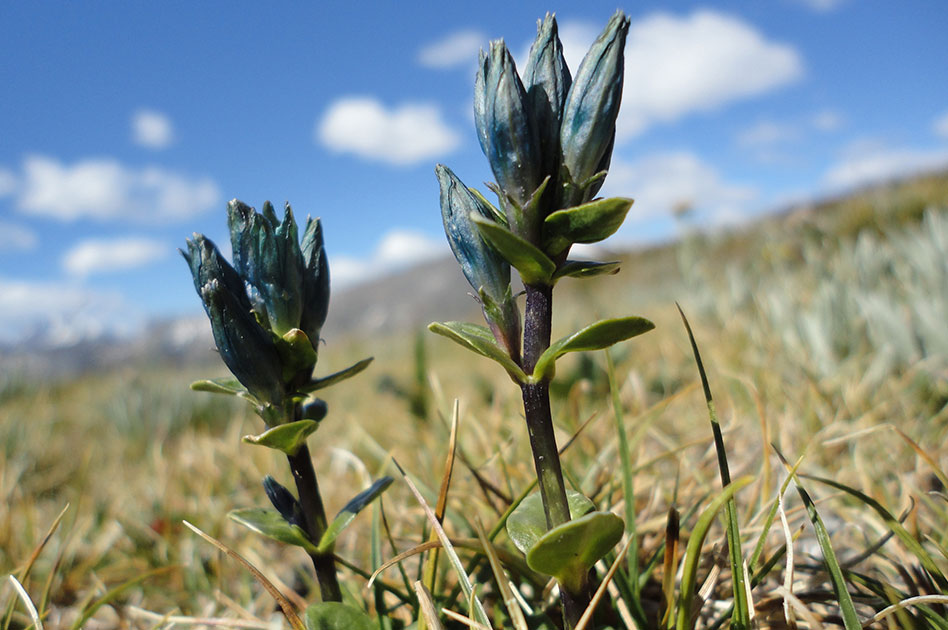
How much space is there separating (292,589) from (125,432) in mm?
3672

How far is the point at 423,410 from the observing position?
11.2ft

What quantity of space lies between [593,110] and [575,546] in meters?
0.61

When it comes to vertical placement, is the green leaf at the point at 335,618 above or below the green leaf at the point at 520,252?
below

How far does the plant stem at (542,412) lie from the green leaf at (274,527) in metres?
0.42

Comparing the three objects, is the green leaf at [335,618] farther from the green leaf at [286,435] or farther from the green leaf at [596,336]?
the green leaf at [596,336]

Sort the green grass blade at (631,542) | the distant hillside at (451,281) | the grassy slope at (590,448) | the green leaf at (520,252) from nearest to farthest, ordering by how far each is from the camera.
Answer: the green leaf at (520,252) < the green grass blade at (631,542) < the grassy slope at (590,448) < the distant hillside at (451,281)

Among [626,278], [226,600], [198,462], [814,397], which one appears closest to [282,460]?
[198,462]

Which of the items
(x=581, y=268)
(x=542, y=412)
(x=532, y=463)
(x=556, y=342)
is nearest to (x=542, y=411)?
(x=542, y=412)

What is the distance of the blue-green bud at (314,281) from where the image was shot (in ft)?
3.62

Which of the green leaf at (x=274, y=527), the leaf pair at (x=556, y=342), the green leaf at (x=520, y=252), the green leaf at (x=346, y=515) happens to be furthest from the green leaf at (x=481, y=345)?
the green leaf at (x=274, y=527)

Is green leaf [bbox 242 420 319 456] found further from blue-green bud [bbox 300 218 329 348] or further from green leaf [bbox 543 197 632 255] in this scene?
green leaf [bbox 543 197 632 255]

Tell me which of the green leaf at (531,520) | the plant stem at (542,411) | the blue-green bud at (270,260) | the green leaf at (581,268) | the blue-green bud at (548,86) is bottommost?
the green leaf at (531,520)

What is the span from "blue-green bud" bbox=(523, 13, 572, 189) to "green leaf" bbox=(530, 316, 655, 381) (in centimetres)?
26

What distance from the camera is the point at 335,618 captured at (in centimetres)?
107
